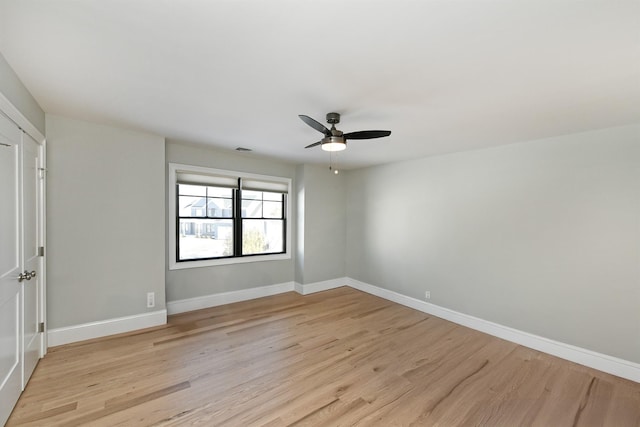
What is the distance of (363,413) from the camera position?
207 centimetres

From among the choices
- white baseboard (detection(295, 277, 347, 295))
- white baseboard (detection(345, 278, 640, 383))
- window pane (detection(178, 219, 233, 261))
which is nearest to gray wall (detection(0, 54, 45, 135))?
window pane (detection(178, 219, 233, 261))

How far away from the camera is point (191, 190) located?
4.14 m

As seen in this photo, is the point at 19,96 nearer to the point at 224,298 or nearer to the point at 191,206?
the point at 191,206

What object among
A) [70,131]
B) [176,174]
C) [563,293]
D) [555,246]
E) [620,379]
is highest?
[70,131]

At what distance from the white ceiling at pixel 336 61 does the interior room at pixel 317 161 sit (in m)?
0.02

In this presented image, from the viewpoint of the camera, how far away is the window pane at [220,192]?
4316 millimetres

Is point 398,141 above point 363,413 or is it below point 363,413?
above

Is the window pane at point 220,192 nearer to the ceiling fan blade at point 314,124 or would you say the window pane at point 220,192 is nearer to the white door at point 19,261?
the white door at point 19,261

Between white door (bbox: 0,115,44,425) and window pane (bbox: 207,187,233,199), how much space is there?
1920 mm

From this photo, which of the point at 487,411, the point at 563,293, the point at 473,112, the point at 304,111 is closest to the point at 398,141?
the point at 473,112

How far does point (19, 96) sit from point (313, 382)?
133 inches

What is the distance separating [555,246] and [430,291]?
1.74 metres

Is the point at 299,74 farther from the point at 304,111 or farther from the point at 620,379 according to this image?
the point at 620,379

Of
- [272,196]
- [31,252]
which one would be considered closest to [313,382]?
[31,252]
